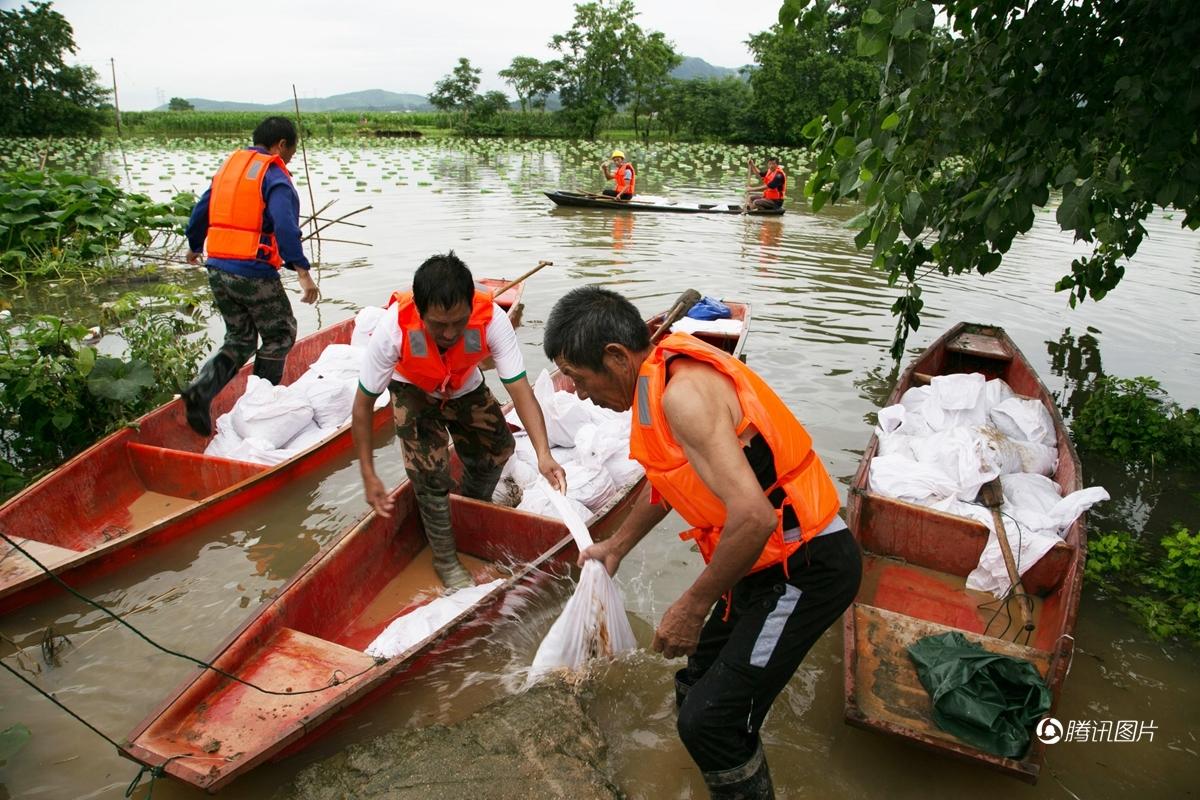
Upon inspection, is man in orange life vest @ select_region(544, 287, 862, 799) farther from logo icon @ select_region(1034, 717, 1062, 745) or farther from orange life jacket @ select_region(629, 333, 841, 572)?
logo icon @ select_region(1034, 717, 1062, 745)

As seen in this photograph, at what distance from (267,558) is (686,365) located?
3350mm

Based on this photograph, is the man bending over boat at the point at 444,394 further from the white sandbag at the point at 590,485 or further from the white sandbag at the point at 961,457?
the white sandbag at the point at 961,457

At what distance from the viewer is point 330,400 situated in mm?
5320

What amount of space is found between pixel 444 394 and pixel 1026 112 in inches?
122

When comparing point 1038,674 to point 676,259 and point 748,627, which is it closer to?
point 748,627

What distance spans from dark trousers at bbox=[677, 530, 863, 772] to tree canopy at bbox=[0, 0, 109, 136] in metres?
38.8

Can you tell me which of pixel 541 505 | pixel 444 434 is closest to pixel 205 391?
pixel 444 434

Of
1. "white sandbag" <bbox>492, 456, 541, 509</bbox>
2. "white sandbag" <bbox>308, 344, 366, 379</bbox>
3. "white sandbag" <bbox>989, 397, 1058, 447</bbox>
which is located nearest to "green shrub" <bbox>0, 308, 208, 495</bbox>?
"white sandbag" <bbox>308, 344, 366, 379</bbox>

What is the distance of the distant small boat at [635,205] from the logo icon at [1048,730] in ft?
45.4

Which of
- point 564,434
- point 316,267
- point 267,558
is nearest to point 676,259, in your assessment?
point 316,267

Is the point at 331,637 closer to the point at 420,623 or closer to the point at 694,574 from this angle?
the point at 420,623

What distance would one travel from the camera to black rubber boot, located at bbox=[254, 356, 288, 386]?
539 cm

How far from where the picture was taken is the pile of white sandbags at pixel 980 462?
364 centimetres

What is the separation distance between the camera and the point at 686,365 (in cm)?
181
